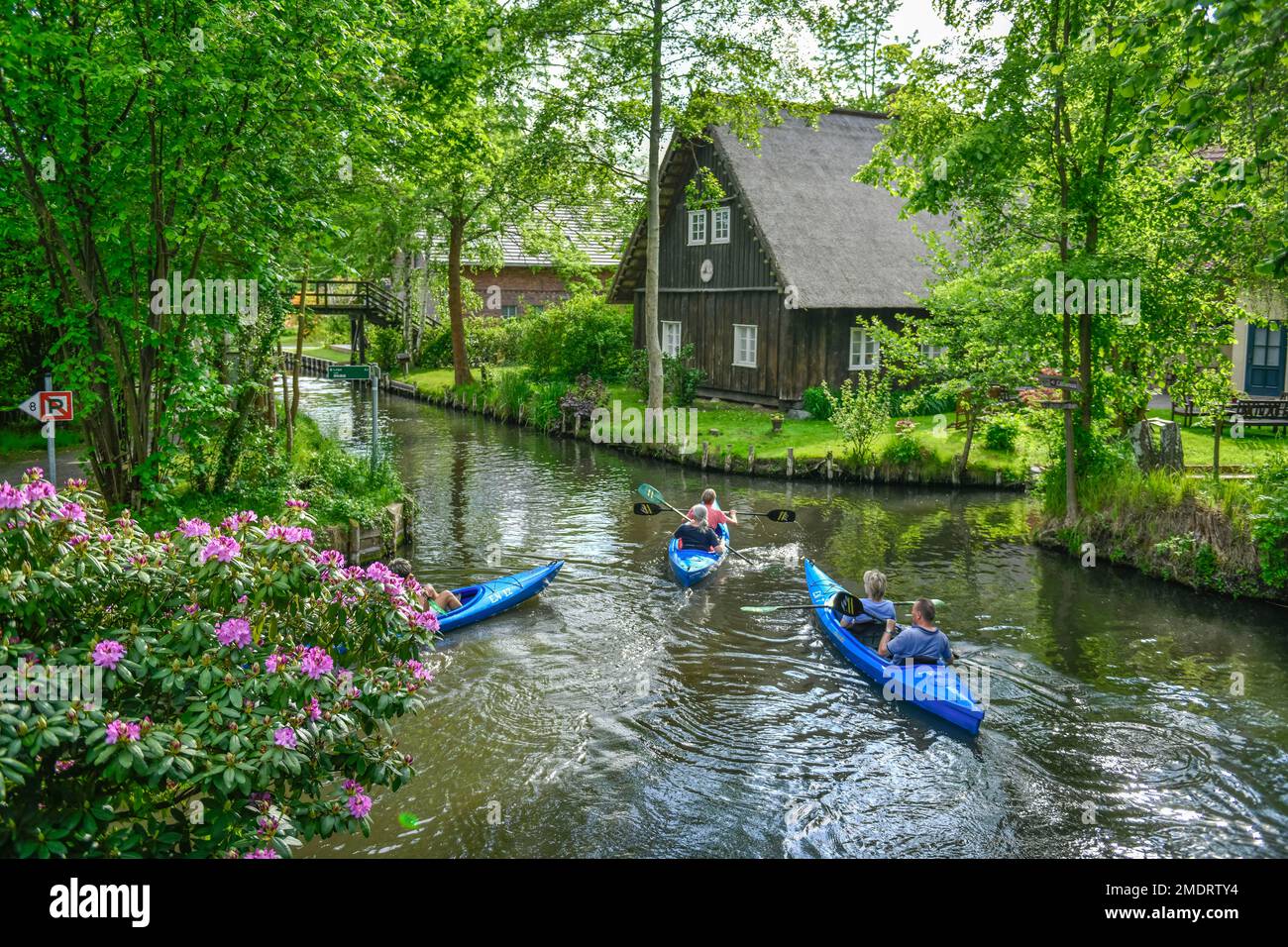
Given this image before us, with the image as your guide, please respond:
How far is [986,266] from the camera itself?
60.0 feet

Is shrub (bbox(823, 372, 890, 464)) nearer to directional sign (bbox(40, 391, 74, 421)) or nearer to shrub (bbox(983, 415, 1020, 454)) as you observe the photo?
shrub (bbox(983, 415, 1020, 454))

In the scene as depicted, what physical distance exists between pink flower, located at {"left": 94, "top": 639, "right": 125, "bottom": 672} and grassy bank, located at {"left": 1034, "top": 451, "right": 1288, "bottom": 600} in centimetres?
1458

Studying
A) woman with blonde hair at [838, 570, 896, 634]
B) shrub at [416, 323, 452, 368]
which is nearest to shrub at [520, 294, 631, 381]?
shrub at [416, 323, 452, 368]

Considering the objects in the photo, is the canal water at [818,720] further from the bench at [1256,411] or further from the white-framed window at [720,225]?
the white-framed window at [720,225]

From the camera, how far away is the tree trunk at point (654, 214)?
24.7 meters

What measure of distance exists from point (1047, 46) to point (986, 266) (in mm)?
3718

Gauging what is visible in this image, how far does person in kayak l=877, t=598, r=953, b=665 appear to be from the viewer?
11.4m

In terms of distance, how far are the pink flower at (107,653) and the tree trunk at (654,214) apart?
2252cm

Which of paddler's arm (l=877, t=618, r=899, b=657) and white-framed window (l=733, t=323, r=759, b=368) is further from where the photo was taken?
white-framed window (l=733, t=323, r=759, b=368)

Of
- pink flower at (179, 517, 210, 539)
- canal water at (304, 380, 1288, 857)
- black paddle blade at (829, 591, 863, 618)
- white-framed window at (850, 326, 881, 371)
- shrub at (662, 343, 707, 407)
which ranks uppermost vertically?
white-framed window at (850, 326, 881, 371)

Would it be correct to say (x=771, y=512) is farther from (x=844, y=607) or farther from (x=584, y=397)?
(x=584, y=397)

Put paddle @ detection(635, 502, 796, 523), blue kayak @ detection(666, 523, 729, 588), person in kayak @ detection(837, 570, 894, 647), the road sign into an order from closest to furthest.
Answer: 1. the road sign
2. person in kayak @ detection(837, 570, 894, 647)
3. blue kayak @ detection(666, 523, 729, 588)
4. paddle @ detection(635, 502, 796, 523)
